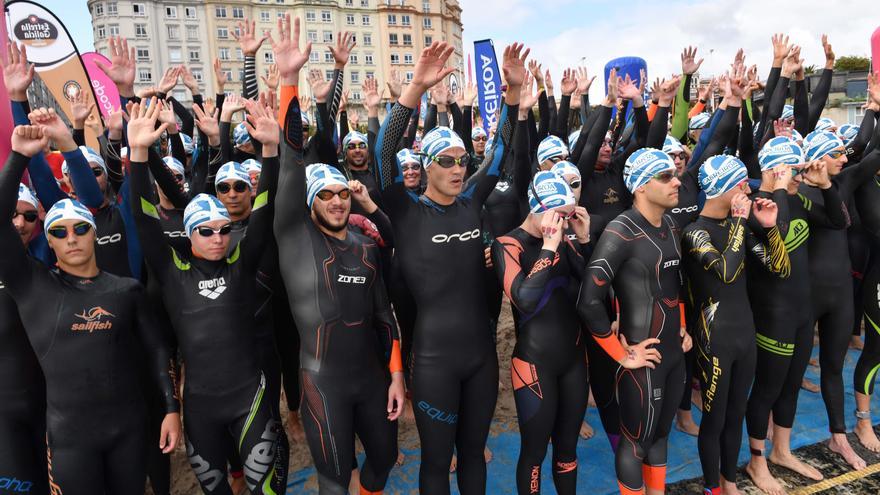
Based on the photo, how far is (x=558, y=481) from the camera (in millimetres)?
4184

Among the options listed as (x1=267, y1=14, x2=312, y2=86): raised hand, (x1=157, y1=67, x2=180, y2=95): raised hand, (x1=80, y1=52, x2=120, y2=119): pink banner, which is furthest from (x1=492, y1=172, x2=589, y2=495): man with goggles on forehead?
(x1=80, y1=52, x2=120, y2=119): pink banner

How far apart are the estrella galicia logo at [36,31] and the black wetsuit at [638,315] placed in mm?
11363

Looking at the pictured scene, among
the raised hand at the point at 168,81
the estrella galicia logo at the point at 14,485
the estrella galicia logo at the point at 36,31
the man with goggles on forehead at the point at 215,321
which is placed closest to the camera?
the estrella galicia logo at the point at 14,485

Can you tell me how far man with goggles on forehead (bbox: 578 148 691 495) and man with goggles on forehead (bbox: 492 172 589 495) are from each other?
213mm

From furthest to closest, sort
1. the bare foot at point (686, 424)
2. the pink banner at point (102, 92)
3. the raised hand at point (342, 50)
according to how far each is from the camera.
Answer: the pink banner at point (102, 92), the bare foot at point (686, 424), the raised hand at point (342, 50)

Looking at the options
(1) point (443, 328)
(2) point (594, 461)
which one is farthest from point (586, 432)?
(1) point (443, 328)

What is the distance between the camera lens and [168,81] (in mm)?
6746

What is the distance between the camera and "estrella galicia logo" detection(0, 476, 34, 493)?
352 cm

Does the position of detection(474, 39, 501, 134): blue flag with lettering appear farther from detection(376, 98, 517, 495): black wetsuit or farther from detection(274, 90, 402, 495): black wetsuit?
detection(274, 90, 402, 495): black wetsuit

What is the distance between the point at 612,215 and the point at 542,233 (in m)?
2.88

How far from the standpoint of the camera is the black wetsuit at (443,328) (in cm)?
386

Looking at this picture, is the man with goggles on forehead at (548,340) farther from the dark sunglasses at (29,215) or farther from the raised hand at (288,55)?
the dark sunglasses at (29,215)

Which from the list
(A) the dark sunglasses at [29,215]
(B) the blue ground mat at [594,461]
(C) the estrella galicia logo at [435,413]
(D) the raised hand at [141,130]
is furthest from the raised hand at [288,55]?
(B) the blue ground mat at [594,461]

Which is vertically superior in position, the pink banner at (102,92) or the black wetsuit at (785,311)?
the pink banner at (102,92)
